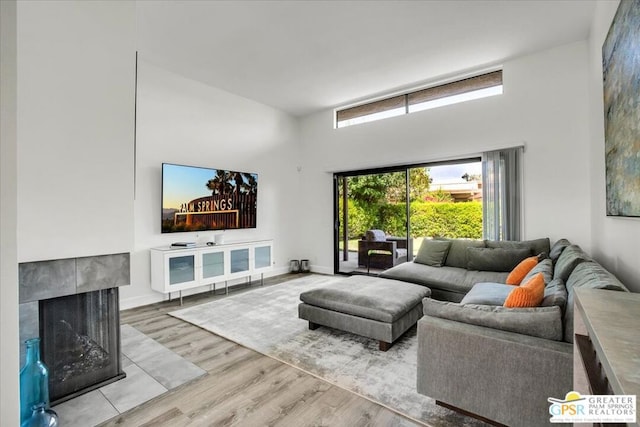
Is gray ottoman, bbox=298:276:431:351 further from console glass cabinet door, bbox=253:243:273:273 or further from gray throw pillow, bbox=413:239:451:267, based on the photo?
console glass cabinet door, bbox=253:243:273:273

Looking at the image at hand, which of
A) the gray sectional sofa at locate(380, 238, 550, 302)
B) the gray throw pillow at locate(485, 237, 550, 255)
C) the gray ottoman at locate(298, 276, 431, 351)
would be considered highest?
the gray throw pillow at locate(485, 237, 550, 255)

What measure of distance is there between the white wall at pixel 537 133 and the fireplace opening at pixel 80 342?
4370 millimetres

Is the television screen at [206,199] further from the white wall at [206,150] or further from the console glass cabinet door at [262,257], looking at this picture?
the console glass cabinet door at [262,257]

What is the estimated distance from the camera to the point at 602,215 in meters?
2.75

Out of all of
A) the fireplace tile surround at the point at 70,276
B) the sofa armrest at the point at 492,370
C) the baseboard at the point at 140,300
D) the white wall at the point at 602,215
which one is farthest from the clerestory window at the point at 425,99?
the fireplace tile surround at the point at 70,276

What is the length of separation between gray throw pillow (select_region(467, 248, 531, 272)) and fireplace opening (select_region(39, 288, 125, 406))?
387 centimetres

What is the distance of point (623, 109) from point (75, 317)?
3.64 meters

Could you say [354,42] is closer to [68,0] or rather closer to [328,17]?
[328,17]

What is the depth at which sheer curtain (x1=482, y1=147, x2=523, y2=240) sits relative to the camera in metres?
3.93

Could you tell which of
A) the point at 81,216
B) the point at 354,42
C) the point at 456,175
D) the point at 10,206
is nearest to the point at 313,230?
the point at 456,175

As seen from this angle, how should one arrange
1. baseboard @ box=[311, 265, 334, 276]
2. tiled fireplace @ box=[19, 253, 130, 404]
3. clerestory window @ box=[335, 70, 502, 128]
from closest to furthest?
tiled fireplace @ box=[19, 253, 130, 404]
clerestory window @ box=[335, 70, 502, 128]
baseboard @ box=[311, 265, 334, 276]

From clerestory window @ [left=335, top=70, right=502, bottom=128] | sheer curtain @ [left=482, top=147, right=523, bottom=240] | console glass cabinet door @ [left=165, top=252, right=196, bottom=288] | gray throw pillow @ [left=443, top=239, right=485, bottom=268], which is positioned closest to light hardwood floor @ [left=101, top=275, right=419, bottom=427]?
console glass cabinet door @ [left=165, top=252, right=196, bottom=288]

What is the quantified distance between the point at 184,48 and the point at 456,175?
420cm

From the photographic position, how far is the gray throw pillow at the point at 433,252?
4.12m
